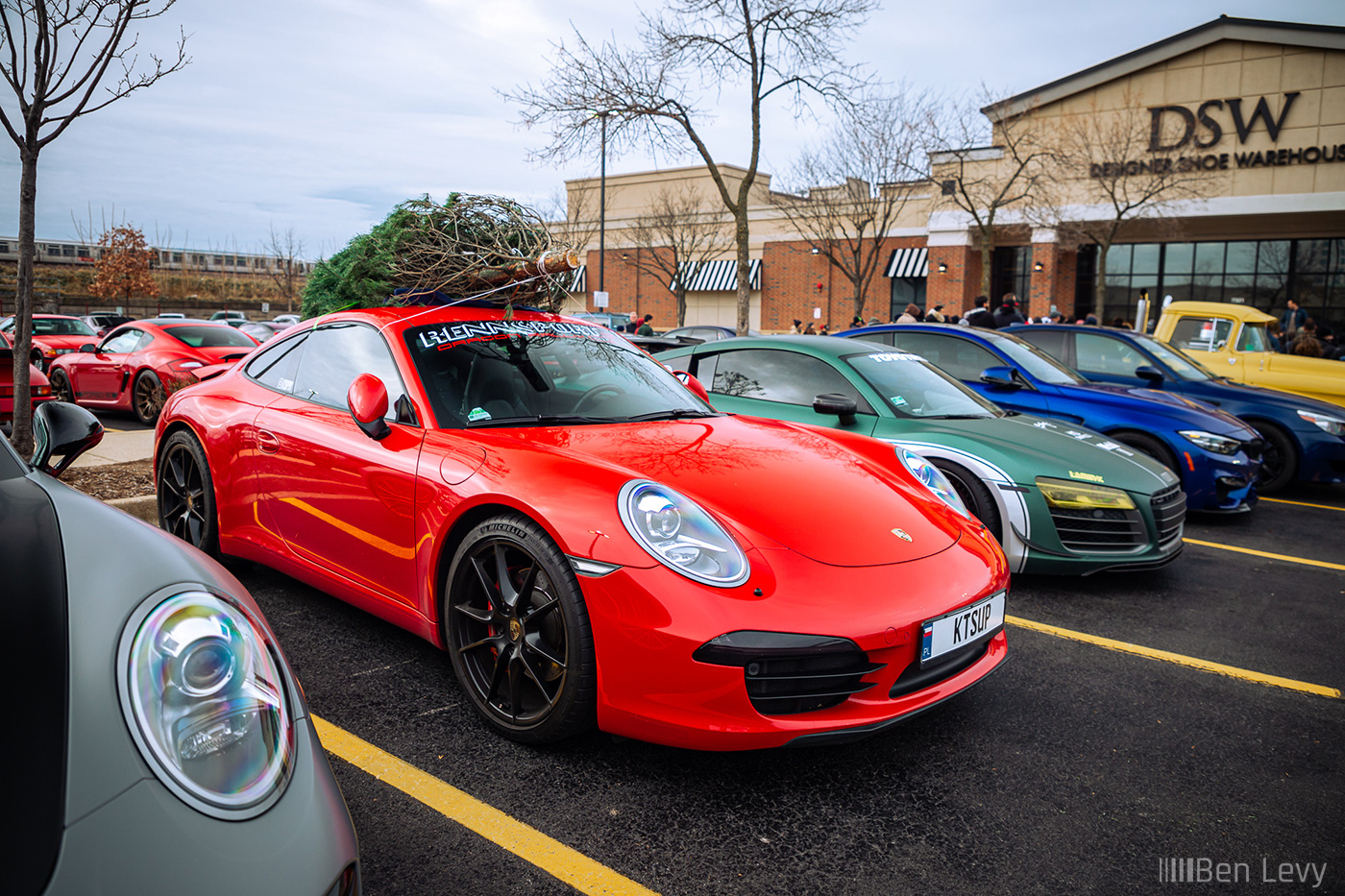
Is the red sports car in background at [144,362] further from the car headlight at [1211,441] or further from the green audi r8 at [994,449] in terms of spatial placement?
the car headlight at [1211,441]

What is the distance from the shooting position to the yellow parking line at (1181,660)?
3363 mm

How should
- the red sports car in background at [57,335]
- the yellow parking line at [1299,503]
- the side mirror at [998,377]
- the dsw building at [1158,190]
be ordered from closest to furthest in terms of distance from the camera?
the side mirror at [998,377], the yellow parking line at [1299,503], the red sports car in background at [57,335], the dsw building at [1158,190]

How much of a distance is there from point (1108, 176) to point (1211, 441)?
21176 mm

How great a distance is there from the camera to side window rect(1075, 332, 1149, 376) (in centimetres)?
809

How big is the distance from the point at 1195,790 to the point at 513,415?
8.36 feet

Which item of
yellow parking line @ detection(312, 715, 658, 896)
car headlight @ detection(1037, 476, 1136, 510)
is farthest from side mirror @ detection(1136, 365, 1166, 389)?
yellow parking line @ detection(312, 715, 658, 896)

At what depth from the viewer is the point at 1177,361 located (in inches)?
323

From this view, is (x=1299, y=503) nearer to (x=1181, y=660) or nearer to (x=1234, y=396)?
(x=1234, y=396)

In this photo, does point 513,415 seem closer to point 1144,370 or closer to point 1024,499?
point 1024,499

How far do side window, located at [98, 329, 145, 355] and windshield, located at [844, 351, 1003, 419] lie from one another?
9320mm

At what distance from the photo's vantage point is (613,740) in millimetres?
2723

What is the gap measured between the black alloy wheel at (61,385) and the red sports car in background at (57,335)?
2.71ft

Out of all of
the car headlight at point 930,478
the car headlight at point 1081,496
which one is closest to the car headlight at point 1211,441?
the car headlight at point 1081,496

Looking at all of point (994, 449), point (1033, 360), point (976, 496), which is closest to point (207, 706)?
point (976, 496)
